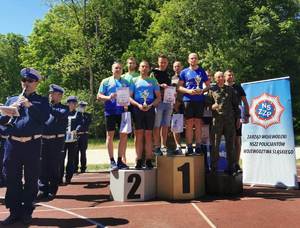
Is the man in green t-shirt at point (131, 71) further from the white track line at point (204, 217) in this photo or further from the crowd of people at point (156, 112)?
the white track line at point (204, 217)

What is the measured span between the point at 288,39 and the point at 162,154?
24.4 metres

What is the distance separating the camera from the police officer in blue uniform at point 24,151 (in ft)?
21.4

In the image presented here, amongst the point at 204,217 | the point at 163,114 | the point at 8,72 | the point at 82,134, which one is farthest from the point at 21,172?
the point at 8,72

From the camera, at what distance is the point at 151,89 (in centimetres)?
851

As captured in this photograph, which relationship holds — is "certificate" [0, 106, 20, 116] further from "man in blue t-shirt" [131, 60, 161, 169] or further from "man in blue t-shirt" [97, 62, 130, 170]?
"man in blue t-shirt" [131, 60, 161, 169]

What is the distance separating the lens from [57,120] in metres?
8.97

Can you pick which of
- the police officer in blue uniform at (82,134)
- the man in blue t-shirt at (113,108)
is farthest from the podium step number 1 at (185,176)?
the police officer in blue uniform at (82,134)

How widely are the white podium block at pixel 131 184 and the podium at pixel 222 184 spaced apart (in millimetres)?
1228

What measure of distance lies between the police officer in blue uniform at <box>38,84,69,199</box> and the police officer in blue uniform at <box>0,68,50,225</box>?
2194mm

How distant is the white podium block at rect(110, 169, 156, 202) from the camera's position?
8.19m

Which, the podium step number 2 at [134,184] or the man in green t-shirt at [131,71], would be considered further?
the man in green t-shirt at [131,71]

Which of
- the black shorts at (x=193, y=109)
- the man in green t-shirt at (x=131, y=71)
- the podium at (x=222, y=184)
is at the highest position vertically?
the man in green t-shirt at (x=131, y=71)

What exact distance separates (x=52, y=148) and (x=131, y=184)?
1953mm

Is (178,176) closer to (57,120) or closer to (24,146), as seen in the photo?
(57,120)
